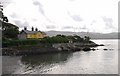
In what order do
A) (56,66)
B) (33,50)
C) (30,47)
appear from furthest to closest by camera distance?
(30,47), (33,50), (56,66)

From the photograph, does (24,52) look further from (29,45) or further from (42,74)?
(42,74)

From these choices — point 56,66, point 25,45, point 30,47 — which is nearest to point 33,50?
point 30,47

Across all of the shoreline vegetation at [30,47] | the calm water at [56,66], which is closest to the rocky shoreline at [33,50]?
the shoreline vegetation at [30,47]

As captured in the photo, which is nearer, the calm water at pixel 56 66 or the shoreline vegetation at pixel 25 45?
the calm water at pixel 56 66

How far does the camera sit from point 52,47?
7419cm

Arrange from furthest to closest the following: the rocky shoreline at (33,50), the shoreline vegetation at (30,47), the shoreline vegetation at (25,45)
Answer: the shoreline vegetation at (25,45) < the shoreline vegetation at (30,47) < the rocky shoreline at (33,50)

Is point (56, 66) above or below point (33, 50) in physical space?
below

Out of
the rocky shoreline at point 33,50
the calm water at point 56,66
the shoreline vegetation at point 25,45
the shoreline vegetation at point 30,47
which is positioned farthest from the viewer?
the shoreline vegetation at point 25,45

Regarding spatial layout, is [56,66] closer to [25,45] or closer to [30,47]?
[30,47]

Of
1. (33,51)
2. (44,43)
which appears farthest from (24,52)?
(44,43)

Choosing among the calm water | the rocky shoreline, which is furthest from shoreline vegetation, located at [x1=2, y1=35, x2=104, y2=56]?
the calm water

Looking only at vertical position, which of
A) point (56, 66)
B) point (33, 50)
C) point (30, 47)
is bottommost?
point (56, 66)

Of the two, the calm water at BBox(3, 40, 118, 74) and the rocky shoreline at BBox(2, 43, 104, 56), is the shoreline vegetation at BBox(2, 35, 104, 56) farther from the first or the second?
the calm water at BBox(3, 40, 118, 74)

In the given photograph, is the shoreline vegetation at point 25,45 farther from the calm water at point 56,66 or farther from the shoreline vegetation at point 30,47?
the calm water at point 56,66
